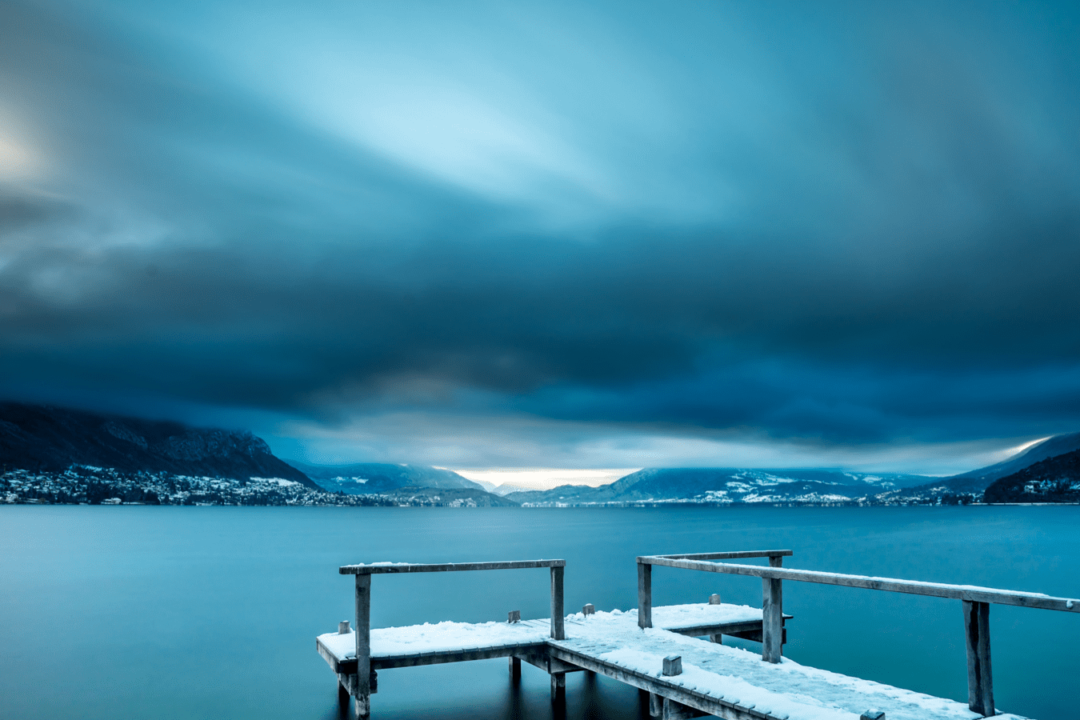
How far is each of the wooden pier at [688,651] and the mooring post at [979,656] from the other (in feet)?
0.04

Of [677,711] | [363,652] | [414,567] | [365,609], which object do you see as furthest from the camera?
[414,567]

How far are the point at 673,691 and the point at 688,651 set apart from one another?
1.88 meters

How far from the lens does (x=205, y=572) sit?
178 feet

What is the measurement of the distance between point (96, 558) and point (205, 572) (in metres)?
16.9

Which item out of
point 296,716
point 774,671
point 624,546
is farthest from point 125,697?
point 624,546

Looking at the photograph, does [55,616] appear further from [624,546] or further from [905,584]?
[624,546]

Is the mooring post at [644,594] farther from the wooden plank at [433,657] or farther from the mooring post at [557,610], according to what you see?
the wooden plank at [433,657]

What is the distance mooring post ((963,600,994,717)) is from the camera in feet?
24.6

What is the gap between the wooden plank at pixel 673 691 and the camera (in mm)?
8265

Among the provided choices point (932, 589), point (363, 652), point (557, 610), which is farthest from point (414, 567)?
point (932, 589)

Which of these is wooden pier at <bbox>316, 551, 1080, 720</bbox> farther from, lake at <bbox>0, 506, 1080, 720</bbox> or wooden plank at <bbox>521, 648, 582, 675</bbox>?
lake at <bbox>0, 506, 1080, 720</bbox>

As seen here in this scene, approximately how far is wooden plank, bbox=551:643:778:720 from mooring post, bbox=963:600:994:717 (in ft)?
6.96

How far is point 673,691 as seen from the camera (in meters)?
9.23

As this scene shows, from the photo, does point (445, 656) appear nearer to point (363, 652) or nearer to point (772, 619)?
point (363, 652)
